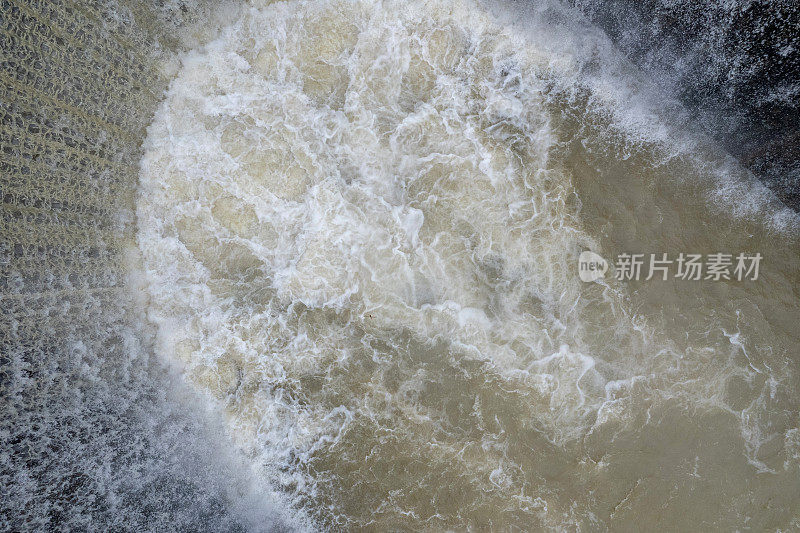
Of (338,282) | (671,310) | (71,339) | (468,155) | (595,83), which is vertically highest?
(595,83)

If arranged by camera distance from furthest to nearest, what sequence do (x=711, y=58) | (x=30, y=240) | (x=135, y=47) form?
1. (x=135, y=47)
2. (x=711, y=58)
3. (x=30, y=240)

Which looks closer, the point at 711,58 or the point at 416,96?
the point at 711,58

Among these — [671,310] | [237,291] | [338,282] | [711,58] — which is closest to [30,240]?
[237,291]

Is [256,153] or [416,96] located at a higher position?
[416,96]

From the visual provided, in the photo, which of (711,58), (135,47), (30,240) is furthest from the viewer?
(135,47)

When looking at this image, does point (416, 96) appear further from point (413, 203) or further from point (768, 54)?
point (768, 54)

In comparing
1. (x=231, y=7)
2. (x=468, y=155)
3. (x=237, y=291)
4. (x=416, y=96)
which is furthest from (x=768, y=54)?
(x=237, y=291)
